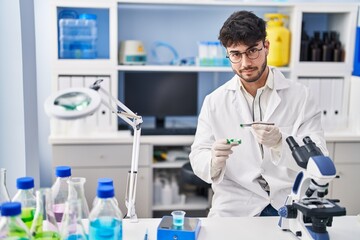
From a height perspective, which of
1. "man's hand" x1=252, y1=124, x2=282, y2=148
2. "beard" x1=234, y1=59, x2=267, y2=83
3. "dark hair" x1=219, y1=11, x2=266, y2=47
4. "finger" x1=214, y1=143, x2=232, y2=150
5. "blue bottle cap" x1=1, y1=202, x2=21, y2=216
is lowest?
"blue bottle cap" x1=1, y1=202, x2=21, y2=216

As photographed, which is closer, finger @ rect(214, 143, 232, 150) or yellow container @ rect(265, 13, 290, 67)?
finger @ rect(214, 143, 232, 150)

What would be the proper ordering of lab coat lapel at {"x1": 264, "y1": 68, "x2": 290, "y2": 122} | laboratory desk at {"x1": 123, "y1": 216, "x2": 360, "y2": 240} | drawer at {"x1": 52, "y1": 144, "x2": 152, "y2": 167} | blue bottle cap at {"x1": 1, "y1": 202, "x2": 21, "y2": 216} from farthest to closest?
1. drawer at {"x1": 52, "y1": 144, "x2": 152, "y2": 167}
2. lab coat lapel at {"x1": 264, "y1": 68, "x2": 290, "y2": 122}
3. laboratory desk at {"x1": 123, "y1": 216, "x2": 360, "y2": 240}
4. blue bottle cap at {"x1": 1, "y1": 202, "x2": 21, "y2": 216}

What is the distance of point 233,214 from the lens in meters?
1.80

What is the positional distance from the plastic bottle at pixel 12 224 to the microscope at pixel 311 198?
787mm

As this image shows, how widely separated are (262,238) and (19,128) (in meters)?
1.50

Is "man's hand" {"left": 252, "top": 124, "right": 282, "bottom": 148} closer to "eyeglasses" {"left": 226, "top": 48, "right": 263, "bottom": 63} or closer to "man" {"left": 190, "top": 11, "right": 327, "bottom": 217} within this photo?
"man" {"left": 190, "top": 11, "right": 327, "bottom": 217}

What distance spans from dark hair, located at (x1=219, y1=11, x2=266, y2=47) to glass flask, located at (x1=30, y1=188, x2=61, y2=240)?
0.94m

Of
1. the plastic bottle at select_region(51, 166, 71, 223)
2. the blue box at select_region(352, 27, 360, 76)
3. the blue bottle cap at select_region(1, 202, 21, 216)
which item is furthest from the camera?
the blue box at select_region(352, 27, 360, 76)

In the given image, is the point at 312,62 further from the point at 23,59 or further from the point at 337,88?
the point at 23,59

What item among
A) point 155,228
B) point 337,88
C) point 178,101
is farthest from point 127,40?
point 155,228

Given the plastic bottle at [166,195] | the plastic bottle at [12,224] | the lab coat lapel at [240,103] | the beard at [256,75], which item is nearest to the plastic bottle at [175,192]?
the plastic bottle at [166,195]

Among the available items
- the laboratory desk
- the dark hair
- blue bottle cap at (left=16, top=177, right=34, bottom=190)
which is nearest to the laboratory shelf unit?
the dark hair

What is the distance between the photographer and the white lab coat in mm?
1767

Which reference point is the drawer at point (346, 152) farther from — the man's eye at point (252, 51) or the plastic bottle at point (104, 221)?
the plastic bottle at point (104, 221)
